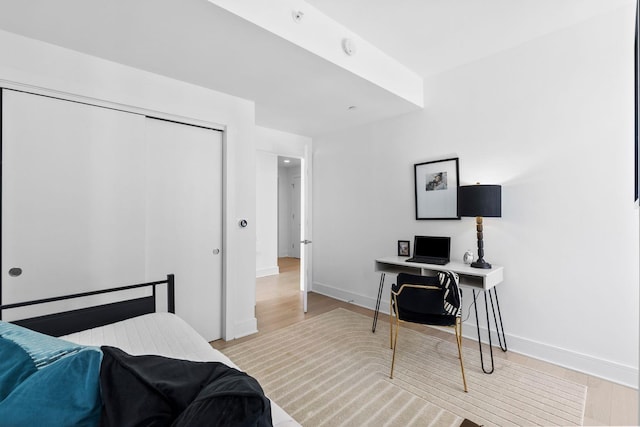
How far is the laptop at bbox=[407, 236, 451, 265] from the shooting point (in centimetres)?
287

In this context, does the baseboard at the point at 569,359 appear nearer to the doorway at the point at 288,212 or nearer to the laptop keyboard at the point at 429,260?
the laptop keyboard at the point at 429,260

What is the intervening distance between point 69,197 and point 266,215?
3.81m

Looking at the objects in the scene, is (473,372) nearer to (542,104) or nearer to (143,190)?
(542,104)

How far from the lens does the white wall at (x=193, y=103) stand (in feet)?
6.33

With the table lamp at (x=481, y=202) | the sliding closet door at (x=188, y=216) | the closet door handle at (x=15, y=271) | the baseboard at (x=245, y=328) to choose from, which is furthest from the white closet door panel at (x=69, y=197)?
the table lamp at (x=481, y=202)

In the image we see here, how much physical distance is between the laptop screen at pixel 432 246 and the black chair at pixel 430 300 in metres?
0.81

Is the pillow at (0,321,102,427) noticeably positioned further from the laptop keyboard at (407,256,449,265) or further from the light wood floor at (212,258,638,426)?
the laptop keyboard at (407,256,449,265)

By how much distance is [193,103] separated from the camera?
8.67 ft

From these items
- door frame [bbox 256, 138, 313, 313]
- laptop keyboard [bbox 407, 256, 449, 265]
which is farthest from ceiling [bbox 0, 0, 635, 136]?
laptop keyboard [bbox 407, 256, 449, 265]

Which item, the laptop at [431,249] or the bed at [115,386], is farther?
Result: the laptop at [431,249]

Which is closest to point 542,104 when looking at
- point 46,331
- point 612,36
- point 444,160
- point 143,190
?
point 612,36

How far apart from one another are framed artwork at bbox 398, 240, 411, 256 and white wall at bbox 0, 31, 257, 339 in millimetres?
1611

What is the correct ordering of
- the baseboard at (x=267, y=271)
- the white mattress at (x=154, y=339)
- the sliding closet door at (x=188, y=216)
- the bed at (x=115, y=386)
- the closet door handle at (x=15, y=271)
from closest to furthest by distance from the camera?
the bed at (x=115, y=386)
the white mattress at (x=154, y=339)
the closet door handle at (x=15, y=271)
the sliding closet door at (x=188, y=216)
the baseboard at (x=267, y=271)

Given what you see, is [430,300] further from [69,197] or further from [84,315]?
[69,197]
